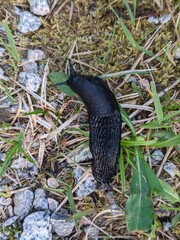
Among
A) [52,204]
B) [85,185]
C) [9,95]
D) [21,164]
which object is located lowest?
[52,204]

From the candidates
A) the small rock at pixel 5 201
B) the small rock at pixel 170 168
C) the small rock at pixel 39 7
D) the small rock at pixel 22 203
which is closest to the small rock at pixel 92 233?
the small rock at pixel 22 203

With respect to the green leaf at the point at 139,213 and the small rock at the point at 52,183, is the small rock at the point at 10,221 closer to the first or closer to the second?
the small rock at the point at 52,183

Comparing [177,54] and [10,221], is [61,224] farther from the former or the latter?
[177,54]

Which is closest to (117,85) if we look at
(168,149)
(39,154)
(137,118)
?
(137,118)

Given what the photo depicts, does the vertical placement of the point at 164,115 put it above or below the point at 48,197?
above

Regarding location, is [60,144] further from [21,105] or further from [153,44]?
[153,44]

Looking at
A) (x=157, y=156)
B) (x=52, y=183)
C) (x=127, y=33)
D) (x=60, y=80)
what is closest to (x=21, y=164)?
(x=52, y=183)
